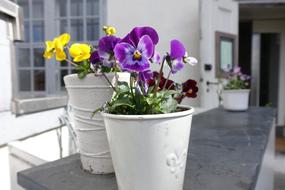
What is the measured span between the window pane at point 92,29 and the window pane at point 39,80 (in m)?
0.91

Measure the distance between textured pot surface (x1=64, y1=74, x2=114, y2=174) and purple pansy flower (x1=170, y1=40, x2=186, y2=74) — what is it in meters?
0.19

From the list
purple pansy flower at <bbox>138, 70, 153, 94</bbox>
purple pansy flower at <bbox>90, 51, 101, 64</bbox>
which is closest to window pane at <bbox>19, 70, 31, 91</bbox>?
purple pansy flower at <bbox>90, 51, 101, 64</bbox>

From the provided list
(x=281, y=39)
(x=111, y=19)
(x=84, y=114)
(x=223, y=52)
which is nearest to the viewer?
(x=84, y=114)

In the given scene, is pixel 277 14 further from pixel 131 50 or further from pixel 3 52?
pixel 131 50

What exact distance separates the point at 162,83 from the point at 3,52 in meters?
1.45

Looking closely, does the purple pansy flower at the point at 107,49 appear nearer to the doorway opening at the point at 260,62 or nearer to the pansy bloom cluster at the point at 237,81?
the pansy bloom cluster at the point at 237,81

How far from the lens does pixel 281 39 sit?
15.8ft

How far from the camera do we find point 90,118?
724 millimetres

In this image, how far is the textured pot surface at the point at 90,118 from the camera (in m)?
0.71

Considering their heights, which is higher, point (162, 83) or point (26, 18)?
point (26, 18)

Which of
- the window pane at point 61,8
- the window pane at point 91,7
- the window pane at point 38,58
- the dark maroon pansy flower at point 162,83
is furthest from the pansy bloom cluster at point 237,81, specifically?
the window pane at point 38,58

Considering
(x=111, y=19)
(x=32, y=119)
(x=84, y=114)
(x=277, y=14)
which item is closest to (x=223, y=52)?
(x=111, y=19)

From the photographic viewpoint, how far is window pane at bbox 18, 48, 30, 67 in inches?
177

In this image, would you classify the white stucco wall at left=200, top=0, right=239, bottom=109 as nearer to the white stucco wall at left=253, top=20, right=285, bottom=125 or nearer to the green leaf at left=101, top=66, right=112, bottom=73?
the white stucco wall at left=253, top=20, right=285, bottom=125
